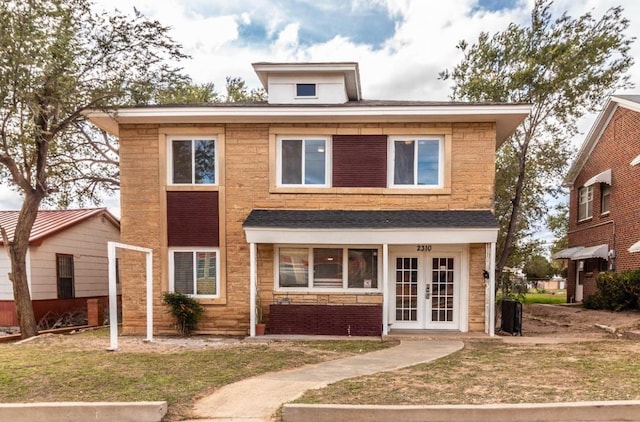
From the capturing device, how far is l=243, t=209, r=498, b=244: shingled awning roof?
9859 millimetres

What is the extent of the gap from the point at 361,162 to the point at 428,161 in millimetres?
1774

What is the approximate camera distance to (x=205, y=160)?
11.2 meters

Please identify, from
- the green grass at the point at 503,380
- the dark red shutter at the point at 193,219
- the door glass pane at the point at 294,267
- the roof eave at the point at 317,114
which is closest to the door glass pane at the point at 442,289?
the green grass at the point at 503,380

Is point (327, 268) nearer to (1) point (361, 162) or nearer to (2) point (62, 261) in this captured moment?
(1) point (361, 162)

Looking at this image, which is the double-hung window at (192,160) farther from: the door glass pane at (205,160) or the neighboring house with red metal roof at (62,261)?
the neighboring house with red metal roof at (62,261)

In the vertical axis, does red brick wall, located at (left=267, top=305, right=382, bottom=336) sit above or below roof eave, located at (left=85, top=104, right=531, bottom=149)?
below

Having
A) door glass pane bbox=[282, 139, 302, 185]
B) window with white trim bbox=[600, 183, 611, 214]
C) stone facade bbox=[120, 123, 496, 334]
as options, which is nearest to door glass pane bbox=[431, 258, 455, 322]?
stone facade bbox=[120, 123, 496, 334]

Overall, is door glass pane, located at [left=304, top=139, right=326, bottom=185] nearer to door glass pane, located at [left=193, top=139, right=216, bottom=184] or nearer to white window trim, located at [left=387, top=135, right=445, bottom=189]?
white window trim, located at [left=387, top=135, right=445, bottom=189]

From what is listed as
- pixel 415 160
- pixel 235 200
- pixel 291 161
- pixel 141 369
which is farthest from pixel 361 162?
pixel 141 369

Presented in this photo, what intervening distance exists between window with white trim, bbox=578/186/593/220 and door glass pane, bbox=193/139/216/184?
1780cm

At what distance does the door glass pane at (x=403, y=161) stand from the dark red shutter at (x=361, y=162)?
0.32m

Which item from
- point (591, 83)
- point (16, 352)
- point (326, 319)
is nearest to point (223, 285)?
point (326, 319)

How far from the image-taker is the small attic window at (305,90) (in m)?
12.2

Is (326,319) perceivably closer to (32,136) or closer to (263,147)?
(263,147)
